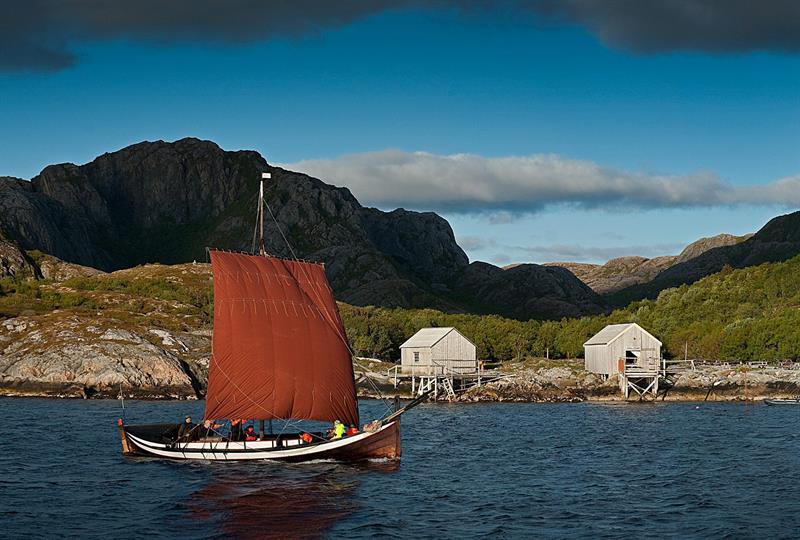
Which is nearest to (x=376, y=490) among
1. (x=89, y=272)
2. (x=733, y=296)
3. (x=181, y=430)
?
(x=181, y=430)

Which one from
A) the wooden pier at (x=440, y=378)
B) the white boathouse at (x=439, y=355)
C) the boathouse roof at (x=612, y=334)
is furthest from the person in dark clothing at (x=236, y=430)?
the boathouse roof at (x=612, y=334)

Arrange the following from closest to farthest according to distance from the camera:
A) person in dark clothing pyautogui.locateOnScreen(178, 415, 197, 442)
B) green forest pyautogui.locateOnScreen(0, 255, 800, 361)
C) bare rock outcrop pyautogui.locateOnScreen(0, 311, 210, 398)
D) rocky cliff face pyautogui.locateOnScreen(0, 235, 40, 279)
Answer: person in dark clothing pyautogui.locateOnScreen(178, 415, 197, 442), bare rock outcrop pyautogui.locateOnScreen(0, 311, 210, 398), green forest pyautogui.locateOnScreen(0, 255, 800, 361), rocky cliff face pyautogui.locateOnScreen(0, 235, 40, 279)

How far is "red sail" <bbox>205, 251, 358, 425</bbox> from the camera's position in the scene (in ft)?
166

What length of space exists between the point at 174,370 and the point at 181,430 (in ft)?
176

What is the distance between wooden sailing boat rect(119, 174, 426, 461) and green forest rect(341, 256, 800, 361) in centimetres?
7478

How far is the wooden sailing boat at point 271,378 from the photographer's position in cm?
4916

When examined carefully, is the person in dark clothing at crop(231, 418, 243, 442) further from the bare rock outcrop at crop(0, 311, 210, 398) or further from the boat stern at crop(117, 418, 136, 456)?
the bare rock outcrop at crop(0, 311, 210, 398)

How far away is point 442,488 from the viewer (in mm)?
42594

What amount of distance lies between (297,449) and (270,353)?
597cm

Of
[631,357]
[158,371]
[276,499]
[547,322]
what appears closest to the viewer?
[276,499]

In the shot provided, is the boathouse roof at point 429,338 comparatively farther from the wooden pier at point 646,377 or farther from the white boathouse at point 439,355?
the wooden pier at point 646,377

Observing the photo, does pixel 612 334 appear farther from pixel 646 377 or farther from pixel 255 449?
pixel 255 449

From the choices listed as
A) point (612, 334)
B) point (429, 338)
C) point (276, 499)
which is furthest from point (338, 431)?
point (612, 334)

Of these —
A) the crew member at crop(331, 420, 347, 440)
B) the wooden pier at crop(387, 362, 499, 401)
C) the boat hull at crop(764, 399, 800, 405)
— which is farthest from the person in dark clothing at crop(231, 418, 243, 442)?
the boat hull at crop(764, 399, 800, 405)
